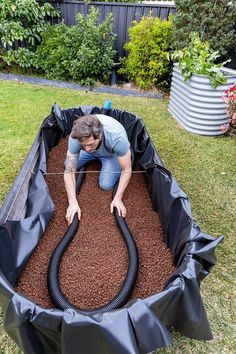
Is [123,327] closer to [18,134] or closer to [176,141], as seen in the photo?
[176,141]

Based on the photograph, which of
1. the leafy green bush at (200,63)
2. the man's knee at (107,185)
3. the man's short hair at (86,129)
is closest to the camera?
the man's short hair at (86,129)

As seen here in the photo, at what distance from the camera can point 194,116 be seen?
362 centimetres

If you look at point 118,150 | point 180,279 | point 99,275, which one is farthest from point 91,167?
point 180,279

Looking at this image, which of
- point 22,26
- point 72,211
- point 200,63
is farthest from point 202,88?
point 22,26

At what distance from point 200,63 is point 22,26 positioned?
12.2 feet

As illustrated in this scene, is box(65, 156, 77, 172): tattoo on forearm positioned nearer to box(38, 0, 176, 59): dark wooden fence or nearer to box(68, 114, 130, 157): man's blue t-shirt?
box(68, 114, 130, 157): man's blue t-shirt

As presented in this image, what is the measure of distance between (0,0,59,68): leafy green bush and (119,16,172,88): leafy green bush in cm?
184

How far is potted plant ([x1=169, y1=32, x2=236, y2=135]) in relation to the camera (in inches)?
133

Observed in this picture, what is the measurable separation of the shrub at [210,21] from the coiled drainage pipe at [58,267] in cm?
318

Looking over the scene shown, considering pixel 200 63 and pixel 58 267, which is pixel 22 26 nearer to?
→ pixel 200 63

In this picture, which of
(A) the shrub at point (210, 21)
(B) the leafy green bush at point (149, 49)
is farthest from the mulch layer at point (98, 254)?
(B) the leafy green bush at point (149, 49)

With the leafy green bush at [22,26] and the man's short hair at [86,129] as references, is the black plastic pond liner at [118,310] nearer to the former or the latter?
the man's short hair at [86,129]

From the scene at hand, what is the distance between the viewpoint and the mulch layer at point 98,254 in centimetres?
165

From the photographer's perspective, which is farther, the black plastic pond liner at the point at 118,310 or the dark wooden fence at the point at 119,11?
the dark wooden fence at the point at 119,11
